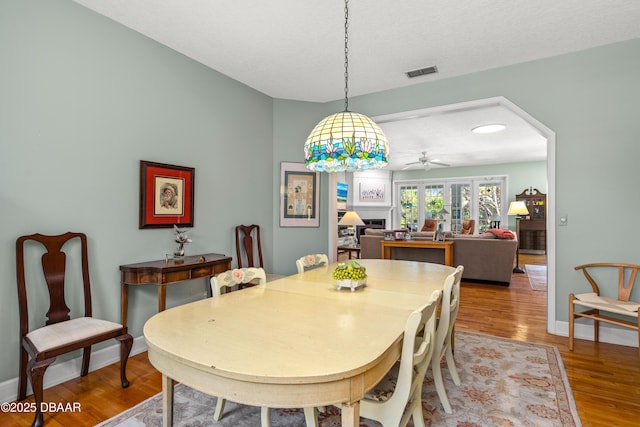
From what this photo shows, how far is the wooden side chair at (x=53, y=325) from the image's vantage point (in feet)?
5.91

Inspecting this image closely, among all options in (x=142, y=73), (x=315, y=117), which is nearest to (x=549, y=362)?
(x=315, y=117)

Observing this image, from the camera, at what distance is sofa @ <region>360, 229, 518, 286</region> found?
5.08 metres

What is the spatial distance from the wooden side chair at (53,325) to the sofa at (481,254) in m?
4.47

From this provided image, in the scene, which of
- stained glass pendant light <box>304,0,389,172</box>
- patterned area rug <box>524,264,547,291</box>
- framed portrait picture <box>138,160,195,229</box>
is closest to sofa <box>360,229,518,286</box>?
patterned area rug <box>524,264,547,291</box>

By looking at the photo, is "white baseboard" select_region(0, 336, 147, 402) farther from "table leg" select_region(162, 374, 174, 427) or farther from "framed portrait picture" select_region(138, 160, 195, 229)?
"table leg" select_region(162, 374, 174, 427)

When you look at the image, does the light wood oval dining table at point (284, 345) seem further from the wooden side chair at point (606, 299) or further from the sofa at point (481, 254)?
the sofa at point (481, 254)

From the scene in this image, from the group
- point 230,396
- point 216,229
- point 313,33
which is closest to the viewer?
point 230,396

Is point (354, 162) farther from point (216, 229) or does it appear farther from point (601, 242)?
point (601, 242)

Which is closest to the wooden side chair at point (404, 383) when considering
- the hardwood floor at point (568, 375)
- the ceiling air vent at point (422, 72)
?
the hardwood floor at point (568, 375)

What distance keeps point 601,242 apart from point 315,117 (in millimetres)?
3400

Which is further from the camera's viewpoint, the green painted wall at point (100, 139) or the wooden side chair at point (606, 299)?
the wooden side chair at point (606, 299)

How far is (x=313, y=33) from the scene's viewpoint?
2742 millimetres

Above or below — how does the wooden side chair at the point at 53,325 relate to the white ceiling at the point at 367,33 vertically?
below

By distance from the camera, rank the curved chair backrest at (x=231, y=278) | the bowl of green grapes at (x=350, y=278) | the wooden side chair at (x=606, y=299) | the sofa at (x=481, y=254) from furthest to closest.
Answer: the sofa at (x=481, y=254) < the wooden side chair at (x=606, y=299) < the bowl of green grapes at (x=350, y=278) < the curved chair backrest at (x=231, y=278)
